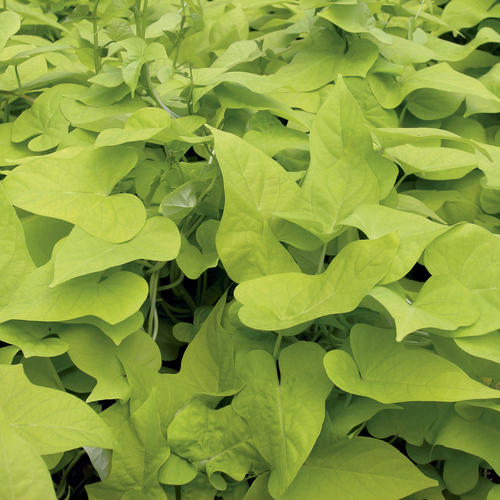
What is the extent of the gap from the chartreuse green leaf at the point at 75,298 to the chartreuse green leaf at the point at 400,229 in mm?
245

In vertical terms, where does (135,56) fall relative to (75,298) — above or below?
above

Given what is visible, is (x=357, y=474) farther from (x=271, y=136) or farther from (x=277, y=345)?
(x=271, y=136)

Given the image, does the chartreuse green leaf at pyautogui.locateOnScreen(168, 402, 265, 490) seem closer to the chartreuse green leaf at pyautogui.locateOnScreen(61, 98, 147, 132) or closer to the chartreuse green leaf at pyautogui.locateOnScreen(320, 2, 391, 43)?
the chartreuse green leaf at pyautogui.locateOnScreen(61, 98, 147, 132)

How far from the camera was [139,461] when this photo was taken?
59cm

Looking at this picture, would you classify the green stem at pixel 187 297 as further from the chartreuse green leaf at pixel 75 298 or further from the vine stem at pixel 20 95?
the vine stem at pixel 20 95

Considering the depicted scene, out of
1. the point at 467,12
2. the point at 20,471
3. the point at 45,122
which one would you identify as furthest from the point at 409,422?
the point at 467,12

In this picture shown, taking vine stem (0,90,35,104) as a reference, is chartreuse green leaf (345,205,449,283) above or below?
above

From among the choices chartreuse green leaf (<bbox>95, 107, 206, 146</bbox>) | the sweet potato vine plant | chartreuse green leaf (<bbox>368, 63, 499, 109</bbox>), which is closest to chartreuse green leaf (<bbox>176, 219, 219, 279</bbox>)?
the sweet potato vine plant

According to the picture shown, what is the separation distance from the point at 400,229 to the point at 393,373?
15 centimetres

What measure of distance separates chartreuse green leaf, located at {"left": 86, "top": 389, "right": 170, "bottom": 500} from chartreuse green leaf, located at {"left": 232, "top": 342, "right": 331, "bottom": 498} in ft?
0.28

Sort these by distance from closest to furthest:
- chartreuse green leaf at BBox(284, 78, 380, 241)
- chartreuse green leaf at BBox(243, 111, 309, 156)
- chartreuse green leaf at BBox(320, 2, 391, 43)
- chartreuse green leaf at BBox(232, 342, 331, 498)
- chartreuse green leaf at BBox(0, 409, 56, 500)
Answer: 1. chartreuse green leaf at BBox(0, 409, 56, 500)
2. chartreuse green leaf at BBox(232, 342, 331, 498)
3. chartreuse green leaf at BBox(284, 78, 380, 241)
4. chartreuse green leaf at BBox(243, 111, 309, 156)
5. chartreuse green leaf at BBox(320, 2, 391, 43)

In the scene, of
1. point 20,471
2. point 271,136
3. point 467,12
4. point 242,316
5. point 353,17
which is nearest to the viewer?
point 20,471

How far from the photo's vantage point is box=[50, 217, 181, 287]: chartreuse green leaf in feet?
1.94

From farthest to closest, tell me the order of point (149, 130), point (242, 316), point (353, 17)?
point (353, 17) < point (149, 130) < point (242, 316)
